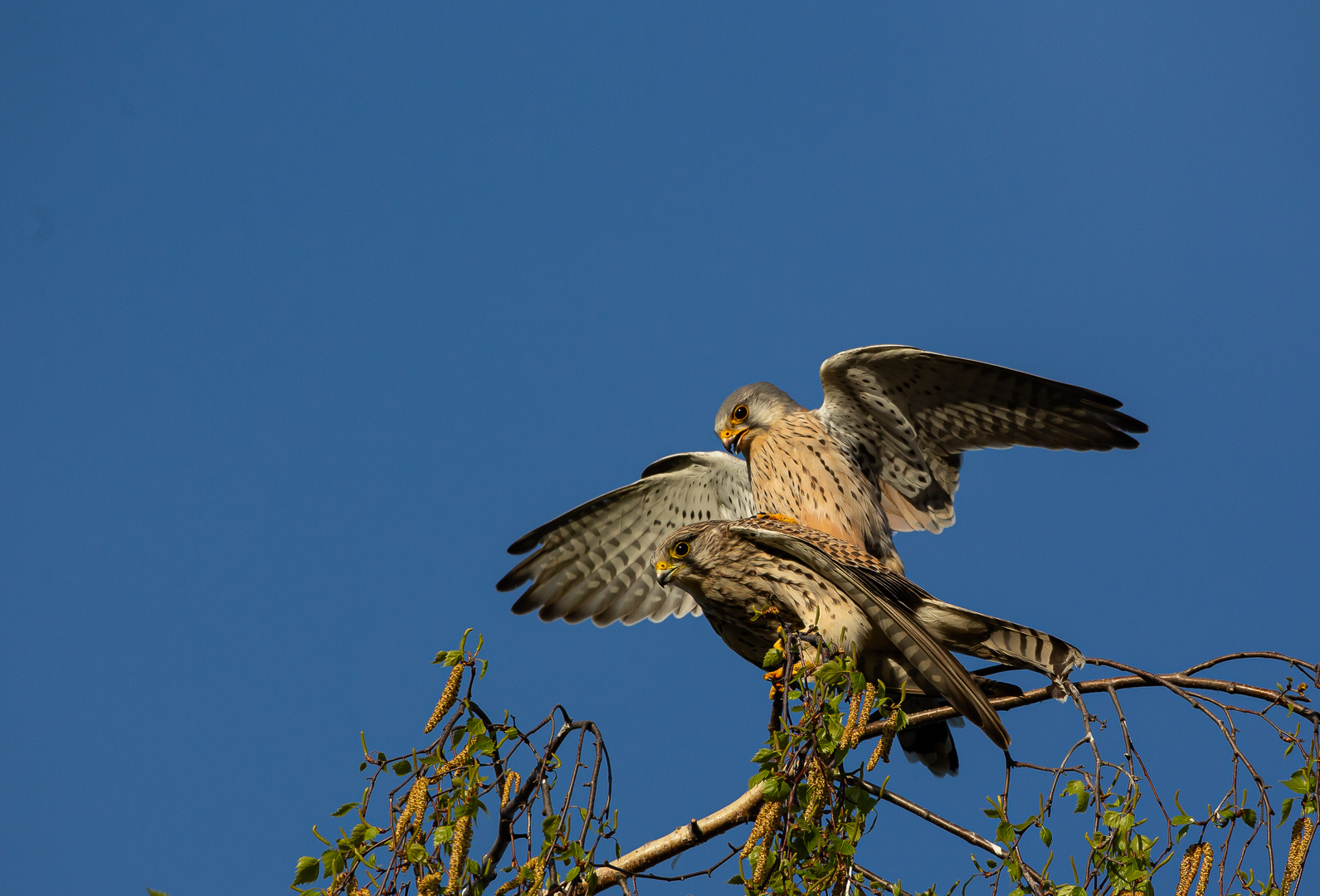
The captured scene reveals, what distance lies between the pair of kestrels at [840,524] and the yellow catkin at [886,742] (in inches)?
16.3

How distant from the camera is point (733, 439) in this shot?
18.8 feet

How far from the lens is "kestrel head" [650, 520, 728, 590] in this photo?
4246 millimetres

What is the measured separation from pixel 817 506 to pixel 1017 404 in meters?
1.10

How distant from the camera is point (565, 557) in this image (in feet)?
20.4

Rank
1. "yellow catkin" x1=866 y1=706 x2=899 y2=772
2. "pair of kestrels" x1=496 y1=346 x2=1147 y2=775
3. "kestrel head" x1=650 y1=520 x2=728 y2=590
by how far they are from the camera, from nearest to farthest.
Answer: "yellow catkin" x1=866 y1=706 x2=899 y2=772, "pair of kestrels" x1=496 y1=346 x2=1147 y2=775, "kestrel head" x1=650 y1=520 x2=728 y2=590

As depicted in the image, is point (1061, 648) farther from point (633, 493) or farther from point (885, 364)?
point (633, 493)

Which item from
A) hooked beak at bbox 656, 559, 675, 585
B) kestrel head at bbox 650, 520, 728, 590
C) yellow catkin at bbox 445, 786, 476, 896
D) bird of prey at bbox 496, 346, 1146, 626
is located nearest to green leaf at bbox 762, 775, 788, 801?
yellow catkin at bbox 445, 786, 476, 896

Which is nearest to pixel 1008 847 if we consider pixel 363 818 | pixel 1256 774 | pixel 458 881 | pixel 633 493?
pixel 1256 774

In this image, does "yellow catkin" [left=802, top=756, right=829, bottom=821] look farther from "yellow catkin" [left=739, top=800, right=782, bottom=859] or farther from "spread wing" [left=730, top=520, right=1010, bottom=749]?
"spread wing" [left=730, top=520, right=1010, bottom=749]

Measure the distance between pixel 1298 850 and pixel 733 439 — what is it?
3.68m

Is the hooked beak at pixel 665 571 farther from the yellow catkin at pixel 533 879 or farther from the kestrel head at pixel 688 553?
the yellow catkin at pixel 533 879

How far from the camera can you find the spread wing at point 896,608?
2.99 meters

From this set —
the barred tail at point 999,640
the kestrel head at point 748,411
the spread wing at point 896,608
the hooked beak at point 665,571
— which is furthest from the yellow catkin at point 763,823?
the kestrel head at point 748,411

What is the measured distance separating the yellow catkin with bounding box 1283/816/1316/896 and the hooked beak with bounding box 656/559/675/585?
2.39m
